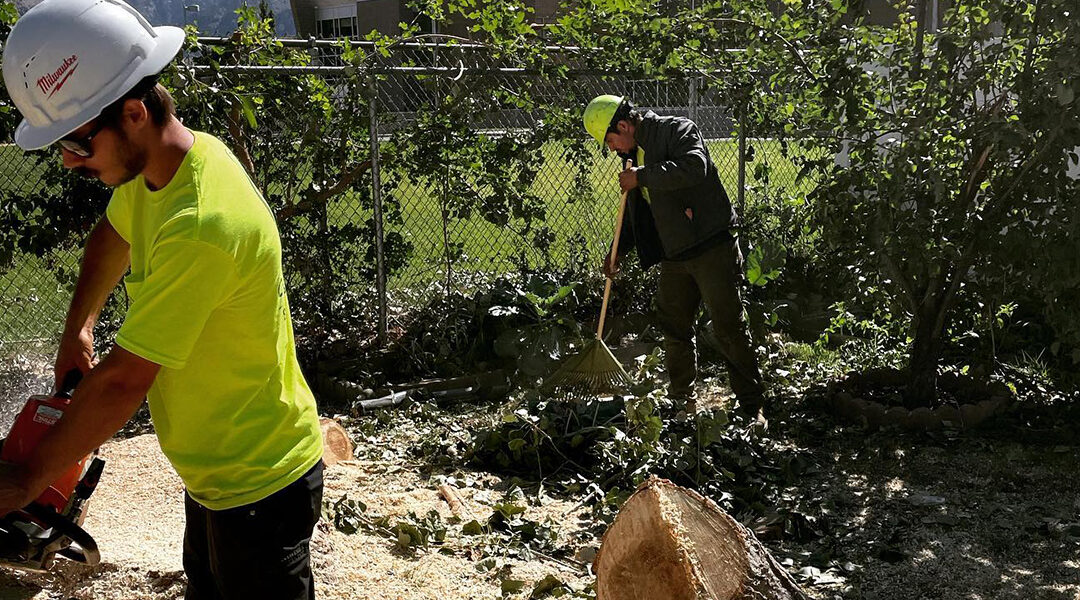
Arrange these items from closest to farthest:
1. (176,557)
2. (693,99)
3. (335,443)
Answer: (176,557) < (335,443) < (693,99)

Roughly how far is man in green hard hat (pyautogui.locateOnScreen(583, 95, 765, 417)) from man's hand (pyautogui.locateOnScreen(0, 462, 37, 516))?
12.9 feet

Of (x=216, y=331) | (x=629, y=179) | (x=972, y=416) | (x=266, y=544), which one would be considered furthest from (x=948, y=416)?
(x=216, y=331)

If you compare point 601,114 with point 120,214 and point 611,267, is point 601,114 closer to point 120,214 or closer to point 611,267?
point 611,267

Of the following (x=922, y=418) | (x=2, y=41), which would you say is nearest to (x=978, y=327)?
(x=922, y=418)

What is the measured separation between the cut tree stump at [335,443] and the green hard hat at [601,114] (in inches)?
84.6

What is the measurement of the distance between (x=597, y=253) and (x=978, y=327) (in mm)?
2777

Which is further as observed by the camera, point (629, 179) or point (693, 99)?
point (693, 99)

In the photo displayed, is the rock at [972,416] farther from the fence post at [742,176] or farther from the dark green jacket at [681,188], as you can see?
the fence post at [742,176]

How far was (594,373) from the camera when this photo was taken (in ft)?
18.7

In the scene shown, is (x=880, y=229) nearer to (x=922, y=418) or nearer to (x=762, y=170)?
(x=922, y=418)

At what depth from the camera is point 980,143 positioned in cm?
508

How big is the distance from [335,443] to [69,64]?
11.2 feet

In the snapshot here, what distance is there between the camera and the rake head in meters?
5.68

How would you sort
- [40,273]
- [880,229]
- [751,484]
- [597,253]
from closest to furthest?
[751,484] → [880,229] → [40,273] → [597,253]
